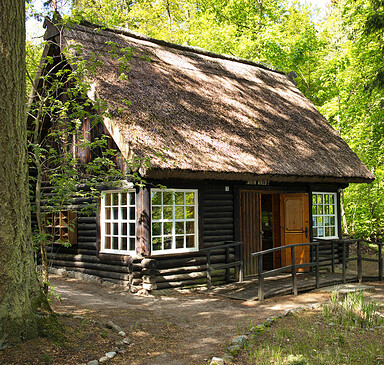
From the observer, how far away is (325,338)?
551 centimetres

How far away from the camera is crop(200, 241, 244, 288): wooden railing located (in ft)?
Result: 30.4

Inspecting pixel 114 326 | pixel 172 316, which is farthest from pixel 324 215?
pixel 114 326

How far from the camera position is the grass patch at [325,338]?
4739 mm

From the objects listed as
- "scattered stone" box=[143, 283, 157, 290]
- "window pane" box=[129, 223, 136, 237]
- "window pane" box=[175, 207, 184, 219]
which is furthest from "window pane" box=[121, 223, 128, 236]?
"scattered stone" box=[143, 283, 157, 290]

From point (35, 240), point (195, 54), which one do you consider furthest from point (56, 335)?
point (195, 54)

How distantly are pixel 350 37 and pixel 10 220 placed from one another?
20173 millimetres

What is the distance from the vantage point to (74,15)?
6.12 meters

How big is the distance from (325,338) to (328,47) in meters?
21.2

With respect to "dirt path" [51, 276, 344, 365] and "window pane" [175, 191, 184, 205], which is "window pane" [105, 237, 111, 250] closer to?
"dirt path" [51, 276, 344, 365]

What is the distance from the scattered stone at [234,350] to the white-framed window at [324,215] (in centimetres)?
755

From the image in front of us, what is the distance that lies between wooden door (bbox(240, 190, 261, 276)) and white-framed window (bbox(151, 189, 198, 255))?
5.55 feet

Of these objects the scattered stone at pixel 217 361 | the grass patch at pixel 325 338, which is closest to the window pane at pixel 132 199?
the grass patch at pixel 325 338

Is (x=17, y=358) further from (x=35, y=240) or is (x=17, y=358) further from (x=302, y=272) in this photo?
(x=302, y=272)

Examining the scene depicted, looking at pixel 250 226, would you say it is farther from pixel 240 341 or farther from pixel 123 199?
pixel 240 341
